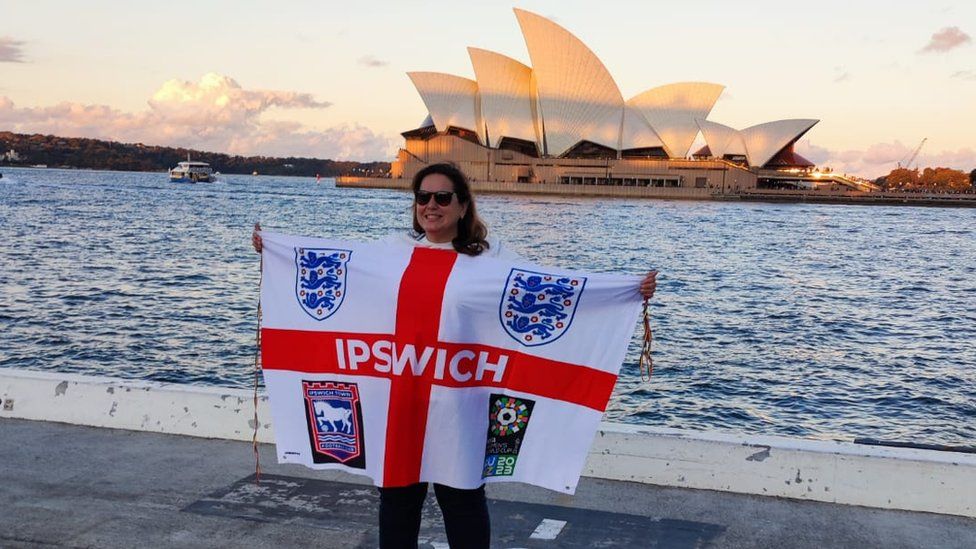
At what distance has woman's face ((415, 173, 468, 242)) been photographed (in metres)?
2.36

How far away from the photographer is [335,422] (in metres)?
2.51

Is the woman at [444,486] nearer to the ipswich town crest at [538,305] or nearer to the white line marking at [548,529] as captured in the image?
the ipswich town crest at [538,305]

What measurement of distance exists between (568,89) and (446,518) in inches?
2360

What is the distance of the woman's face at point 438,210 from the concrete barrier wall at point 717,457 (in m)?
1.45

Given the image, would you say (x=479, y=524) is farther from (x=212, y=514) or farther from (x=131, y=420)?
(x=131, y=420)

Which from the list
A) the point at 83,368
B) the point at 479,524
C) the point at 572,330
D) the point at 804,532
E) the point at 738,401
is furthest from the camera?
the point at 83,368

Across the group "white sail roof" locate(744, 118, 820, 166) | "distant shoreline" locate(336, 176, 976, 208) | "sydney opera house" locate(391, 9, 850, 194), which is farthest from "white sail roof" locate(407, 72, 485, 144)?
"white sail roof" locate(744, 118, 820, 166)

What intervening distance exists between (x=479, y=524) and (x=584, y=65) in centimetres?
5875

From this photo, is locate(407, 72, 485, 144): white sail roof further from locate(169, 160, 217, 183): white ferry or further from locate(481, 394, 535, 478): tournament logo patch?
locate(481, 394, 535, 478): tournament logo patch

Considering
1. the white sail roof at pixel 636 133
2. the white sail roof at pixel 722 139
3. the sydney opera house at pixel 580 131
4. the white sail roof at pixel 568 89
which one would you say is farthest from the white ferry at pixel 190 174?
the white sail roof at pixel 722 139

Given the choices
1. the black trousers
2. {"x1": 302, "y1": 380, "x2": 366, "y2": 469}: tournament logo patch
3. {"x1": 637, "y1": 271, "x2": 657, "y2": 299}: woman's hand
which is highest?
{"x1": 637, "y1": 271, "x2": 657, "y2": 299}: woman's hand

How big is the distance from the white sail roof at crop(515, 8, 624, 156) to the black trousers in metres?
54.4

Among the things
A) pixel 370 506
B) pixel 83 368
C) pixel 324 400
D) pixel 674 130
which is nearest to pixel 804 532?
pixel 370 506

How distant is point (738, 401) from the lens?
9203mm
